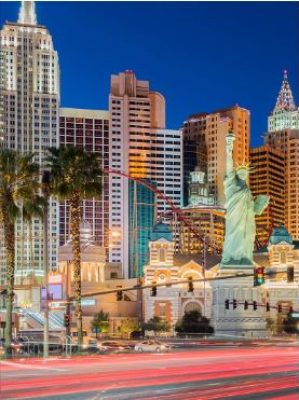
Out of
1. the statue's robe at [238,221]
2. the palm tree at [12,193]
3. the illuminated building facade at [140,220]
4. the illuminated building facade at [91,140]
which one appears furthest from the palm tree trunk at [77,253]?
the illuminated building facade at [91,140]

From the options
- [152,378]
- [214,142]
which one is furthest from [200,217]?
[152,378]

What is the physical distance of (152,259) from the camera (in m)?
102

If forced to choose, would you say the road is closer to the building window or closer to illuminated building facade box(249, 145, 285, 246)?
the building window

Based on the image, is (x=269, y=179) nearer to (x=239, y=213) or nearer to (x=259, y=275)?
(x=239, y=213)

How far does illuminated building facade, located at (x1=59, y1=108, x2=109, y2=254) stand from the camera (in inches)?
6265

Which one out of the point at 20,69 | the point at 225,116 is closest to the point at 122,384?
the point at 20,69

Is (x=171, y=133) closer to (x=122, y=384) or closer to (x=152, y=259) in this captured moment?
(x=152, y=259)

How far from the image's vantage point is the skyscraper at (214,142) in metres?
169

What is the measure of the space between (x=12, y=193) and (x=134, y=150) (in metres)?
117

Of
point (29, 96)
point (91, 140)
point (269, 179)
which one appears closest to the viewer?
point (29, 96)

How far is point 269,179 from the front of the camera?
17350cm

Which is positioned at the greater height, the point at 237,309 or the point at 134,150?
the point at 134,150

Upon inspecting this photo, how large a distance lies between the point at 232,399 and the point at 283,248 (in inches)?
2996

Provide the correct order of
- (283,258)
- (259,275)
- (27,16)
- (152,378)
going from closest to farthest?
(152,378)
(259,275)
(283,258)
(27,16)
